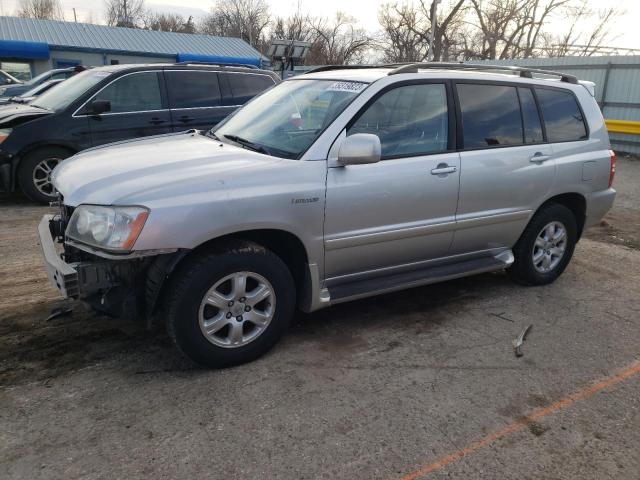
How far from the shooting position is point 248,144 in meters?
3.79

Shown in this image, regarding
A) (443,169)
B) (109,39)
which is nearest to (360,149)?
(443,169)

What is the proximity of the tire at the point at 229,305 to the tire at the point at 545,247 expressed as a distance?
2387mm

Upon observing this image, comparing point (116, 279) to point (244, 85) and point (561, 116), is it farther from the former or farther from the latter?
point (244, 85)

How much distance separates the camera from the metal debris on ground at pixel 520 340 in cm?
368

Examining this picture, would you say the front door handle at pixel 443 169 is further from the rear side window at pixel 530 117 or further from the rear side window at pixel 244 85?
the rear side window at pixel 244 85

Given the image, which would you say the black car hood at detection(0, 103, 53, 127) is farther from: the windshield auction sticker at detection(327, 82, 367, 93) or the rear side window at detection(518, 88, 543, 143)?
the rear side window at detection(518, 88, 543, 143)

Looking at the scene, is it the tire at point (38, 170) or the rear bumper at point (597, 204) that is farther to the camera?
the tire at point (38, 170)

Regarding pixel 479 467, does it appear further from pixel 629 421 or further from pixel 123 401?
pixel 123 401

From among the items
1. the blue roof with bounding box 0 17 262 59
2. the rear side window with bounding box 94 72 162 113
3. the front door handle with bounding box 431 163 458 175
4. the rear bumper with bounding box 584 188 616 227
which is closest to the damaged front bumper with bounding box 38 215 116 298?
the front door handle with bounding box 431 163 458 175

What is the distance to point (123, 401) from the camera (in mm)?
2973

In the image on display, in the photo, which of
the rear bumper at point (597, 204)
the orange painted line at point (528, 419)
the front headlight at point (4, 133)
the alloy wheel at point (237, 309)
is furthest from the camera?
the front headlight at point (4, 133)

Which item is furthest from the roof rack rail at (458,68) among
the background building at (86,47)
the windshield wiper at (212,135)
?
the background building at (86,47)

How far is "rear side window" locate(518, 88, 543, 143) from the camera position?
4.54 m

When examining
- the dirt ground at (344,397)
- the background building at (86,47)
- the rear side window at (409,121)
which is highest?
the background building at (86,47)
